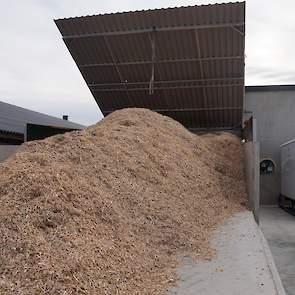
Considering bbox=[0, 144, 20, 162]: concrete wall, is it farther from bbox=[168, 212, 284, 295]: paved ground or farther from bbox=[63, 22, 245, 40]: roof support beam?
bbox=[168, 212, 284, 295]: paved ground

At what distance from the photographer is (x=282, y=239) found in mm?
10234

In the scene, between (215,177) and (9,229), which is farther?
(215,177)

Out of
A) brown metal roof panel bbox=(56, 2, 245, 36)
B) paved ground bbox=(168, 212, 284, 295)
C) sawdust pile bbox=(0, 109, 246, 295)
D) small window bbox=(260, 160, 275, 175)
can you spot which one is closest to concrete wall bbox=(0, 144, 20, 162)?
sawdust pile bbox=(0, 109, 246, 295)

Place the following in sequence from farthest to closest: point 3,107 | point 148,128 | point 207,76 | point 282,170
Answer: point 3,107 → point 282,170 → point 207,76 → point 148,128

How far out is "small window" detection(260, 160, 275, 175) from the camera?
1870 cm

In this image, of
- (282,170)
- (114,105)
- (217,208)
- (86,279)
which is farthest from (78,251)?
(282,170)

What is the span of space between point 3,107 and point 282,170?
38.4ft

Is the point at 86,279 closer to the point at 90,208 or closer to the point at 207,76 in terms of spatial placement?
the point at 90,208

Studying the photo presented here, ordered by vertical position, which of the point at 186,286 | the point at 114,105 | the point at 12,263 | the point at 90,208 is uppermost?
the point at 114,105

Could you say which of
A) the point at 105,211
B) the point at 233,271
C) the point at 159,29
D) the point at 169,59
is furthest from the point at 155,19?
the point at 233,271

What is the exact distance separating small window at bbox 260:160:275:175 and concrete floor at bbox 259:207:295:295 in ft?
6.21

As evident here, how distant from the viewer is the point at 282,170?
17391 mm

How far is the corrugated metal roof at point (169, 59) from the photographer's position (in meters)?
11.7

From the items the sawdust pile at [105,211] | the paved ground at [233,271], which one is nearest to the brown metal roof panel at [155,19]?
the sawdust pile at [105,211]
